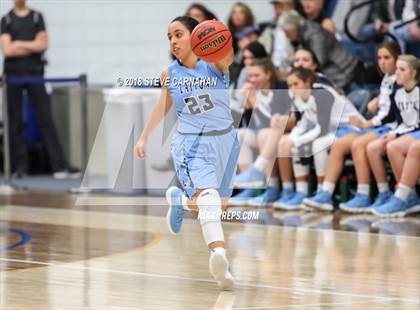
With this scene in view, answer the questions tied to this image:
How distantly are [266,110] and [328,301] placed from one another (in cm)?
546

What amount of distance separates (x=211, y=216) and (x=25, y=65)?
25.8 ft

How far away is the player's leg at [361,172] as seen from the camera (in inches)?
433

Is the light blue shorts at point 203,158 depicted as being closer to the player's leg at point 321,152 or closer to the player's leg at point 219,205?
the player's leg at point 219,205

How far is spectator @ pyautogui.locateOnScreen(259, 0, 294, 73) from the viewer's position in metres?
12.5

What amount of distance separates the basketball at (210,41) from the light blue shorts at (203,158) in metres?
0.54

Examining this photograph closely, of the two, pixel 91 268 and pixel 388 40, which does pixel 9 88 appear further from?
pixel 91 268

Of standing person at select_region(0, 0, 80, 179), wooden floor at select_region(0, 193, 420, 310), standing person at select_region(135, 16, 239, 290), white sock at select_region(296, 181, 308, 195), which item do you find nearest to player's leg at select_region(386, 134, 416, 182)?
wooden floor at select_region(0, 193, 420, 310)

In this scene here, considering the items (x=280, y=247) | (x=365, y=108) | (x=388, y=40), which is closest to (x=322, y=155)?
(x=365, y=108)

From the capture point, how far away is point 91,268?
7828 mm

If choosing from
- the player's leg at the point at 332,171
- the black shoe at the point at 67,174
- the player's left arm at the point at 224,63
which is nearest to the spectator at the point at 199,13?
the player's leg at the point at 332,171

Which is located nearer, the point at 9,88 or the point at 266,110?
the point at 266,110

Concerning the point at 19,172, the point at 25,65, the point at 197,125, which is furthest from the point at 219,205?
the point at 19,172

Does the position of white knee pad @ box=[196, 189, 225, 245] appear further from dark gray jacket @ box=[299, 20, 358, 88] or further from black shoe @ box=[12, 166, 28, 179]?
black shoe @ box=[12, 166, 28, 179]

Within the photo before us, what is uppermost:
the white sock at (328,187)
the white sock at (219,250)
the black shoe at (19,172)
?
the white sock at (219,250)
